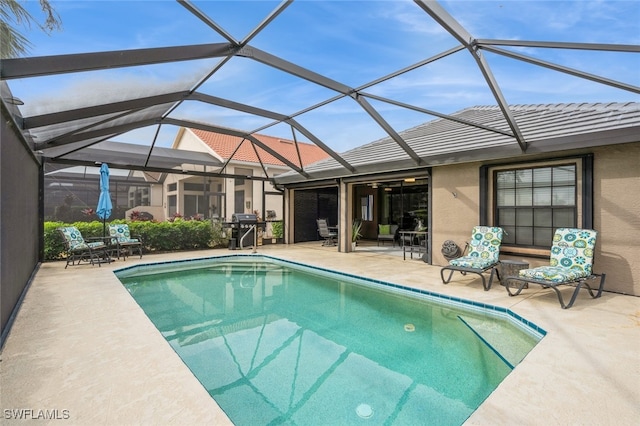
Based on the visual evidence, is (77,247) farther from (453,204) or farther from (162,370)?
(453,204)

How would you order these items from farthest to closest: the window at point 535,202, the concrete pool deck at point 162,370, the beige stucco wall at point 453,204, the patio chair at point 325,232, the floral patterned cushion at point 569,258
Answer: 1. the patio chair at point 325,232
2. the beige stucco wall at point 453,204
3. the window at point 535,202
4. the floral patterned cushion at point 569,258
5. the concrete pool deck at point 162,370

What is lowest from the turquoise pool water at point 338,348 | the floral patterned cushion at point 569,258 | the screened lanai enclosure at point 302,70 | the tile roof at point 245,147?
the turquoise pool water at point 338,348

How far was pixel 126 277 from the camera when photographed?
7.67 metres

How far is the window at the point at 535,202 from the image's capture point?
249 inches

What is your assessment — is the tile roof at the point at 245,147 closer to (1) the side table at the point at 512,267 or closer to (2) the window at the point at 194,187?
(2) the window at the point at 194,187

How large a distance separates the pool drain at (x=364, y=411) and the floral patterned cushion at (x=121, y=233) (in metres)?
9.01

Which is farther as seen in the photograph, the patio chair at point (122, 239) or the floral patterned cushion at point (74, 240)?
the patio chair at point (122, 239)

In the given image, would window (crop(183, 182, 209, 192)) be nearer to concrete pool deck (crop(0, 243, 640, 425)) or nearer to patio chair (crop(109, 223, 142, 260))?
patio chair (crop(109, 223, 142, 260))

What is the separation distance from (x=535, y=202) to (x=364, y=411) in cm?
625

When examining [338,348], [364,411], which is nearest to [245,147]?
[338,348]

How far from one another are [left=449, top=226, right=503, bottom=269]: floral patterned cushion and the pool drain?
167 inches

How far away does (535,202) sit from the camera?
6770mm

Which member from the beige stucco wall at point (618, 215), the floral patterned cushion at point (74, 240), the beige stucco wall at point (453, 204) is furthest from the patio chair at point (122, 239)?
the beige stucco wall at point (618, 215)

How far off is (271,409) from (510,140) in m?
7.07
